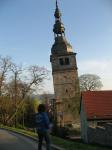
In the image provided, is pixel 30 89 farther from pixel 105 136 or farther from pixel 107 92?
pixel 105 136

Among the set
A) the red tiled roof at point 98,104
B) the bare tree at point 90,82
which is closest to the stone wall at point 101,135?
the red tiled roof at point 98,104

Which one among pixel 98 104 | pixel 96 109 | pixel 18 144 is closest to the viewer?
pixel 18 144

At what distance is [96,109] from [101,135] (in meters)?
11.4

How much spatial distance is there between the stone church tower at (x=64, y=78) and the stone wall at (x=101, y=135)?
36.6 metres

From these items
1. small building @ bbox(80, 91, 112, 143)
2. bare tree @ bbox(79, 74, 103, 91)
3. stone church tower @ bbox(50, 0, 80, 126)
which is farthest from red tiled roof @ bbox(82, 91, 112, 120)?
bare tree @ bbox(79, 74, 103, 91)

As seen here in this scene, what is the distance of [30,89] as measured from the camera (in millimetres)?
59312

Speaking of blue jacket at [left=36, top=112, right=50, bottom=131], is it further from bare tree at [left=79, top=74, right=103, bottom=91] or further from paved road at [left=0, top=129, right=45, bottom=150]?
bare tree at [left=79, top=74, right=103, bottom=91]

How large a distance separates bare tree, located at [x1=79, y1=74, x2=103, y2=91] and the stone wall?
48.2m

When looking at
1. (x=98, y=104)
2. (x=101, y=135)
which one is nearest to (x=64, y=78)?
(x=98, y=104)

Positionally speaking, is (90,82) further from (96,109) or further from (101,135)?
(101,135)

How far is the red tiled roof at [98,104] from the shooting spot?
40.3m

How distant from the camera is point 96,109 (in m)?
41.0

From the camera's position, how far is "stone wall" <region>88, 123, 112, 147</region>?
86.9ft

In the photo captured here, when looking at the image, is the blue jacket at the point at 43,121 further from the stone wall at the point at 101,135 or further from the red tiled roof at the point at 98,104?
the red tiled roof at the point at 98,104
